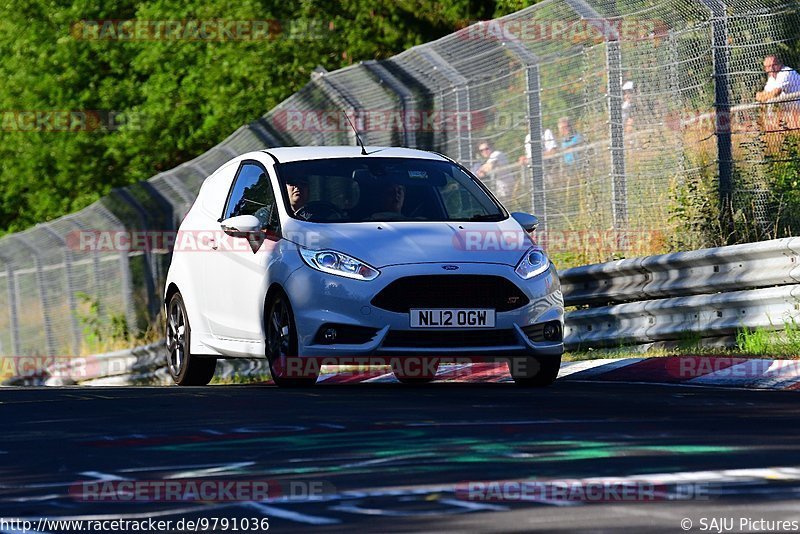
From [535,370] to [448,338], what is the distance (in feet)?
3.48

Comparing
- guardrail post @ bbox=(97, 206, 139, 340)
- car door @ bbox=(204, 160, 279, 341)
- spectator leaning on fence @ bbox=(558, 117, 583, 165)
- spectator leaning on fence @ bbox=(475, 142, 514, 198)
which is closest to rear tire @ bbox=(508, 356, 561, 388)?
car door @ bbox=(204, 160, 279, 341)

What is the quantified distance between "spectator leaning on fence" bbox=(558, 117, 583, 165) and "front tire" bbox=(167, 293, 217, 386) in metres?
3.95

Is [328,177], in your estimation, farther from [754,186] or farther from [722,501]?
[722,501]

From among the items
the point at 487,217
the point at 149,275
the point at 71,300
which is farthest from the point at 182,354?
the point at 71,300

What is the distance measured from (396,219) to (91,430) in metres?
3.74

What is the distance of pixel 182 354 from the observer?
14797 mm

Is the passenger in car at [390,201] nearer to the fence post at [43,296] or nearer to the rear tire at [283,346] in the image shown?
the rear tire at [283,346]

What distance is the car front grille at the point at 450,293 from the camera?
39.0 feet

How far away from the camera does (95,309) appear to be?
28.3 m

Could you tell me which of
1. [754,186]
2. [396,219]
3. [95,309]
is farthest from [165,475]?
[95,309]

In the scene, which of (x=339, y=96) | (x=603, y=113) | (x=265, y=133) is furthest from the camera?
(x=265, y=133)

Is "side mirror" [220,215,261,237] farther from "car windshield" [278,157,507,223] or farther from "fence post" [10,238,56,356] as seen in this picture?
"fence post" [10,238,56,356]

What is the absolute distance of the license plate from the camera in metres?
11.9

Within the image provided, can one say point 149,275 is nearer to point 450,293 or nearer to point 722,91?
point 722,91
